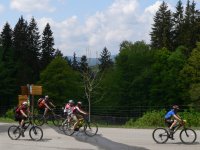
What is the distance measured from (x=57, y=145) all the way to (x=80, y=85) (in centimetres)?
6520

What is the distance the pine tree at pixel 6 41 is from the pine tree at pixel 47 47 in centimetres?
616

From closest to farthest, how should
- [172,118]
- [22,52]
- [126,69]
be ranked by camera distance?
[172,118]
[126,69]
[22,52]

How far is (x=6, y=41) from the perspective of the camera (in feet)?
319

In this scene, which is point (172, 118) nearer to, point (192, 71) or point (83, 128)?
point (83, 128)

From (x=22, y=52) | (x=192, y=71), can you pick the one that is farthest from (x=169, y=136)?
(x=22, y=52)

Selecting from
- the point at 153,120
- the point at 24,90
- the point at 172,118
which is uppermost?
the point at 24,90

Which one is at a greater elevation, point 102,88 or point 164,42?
point 164,42

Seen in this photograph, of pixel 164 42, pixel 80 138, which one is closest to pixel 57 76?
pixel 164 42

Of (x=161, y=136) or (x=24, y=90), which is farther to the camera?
(x=24, y=90)

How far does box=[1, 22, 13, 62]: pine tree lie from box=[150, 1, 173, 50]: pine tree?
1026 inches

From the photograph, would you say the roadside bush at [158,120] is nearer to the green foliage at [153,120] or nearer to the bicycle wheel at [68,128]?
the green foliage at [153,120]

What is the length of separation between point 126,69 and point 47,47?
20659 mm

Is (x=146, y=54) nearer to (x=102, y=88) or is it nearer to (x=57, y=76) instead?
(x=102, y=88)

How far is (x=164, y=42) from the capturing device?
87438mm
